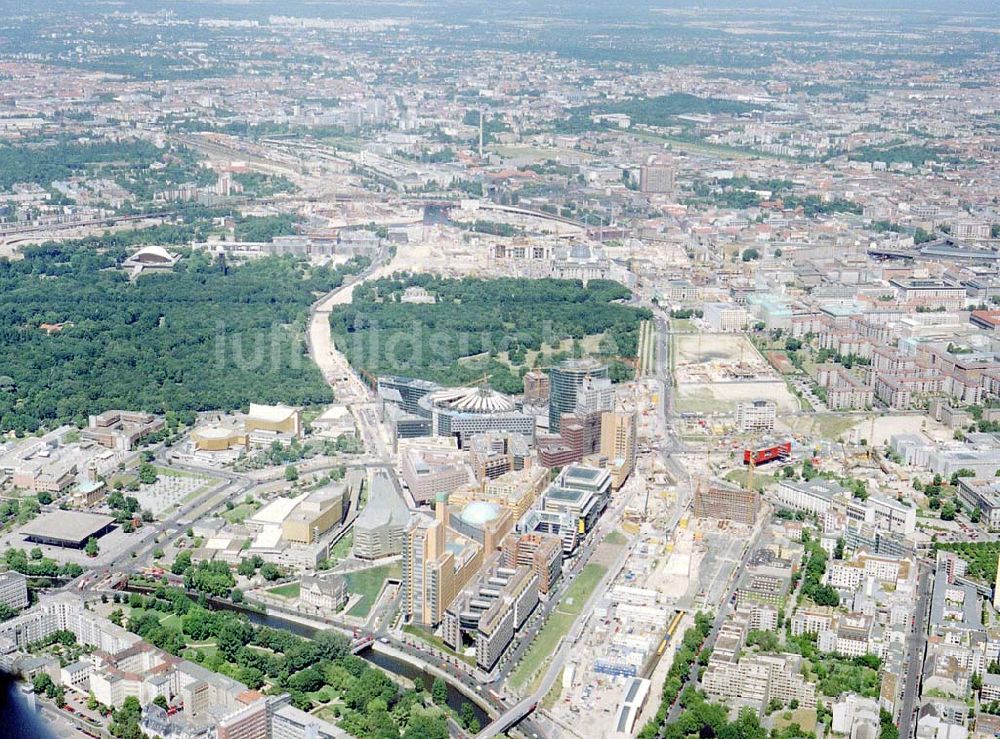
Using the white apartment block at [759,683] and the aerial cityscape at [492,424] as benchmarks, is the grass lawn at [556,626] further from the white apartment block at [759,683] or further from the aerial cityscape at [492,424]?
the white apartment block at [759,683]

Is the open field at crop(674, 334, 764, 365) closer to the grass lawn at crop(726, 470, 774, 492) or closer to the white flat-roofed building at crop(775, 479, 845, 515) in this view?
the grass lawn at crop(726, 470, 774, 492)

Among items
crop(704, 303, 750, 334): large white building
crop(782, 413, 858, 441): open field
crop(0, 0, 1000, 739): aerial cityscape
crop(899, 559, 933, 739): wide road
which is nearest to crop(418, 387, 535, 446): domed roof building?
crop(0, 0, 1000, 739): aerial cityscape

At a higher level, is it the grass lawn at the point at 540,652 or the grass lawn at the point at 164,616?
the grass lawn at the point at 540,652

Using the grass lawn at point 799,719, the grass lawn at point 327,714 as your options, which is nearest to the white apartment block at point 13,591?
the grass lawn at point 327,714

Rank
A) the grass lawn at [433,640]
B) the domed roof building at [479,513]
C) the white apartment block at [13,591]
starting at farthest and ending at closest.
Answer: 1. the domed roof building at [479,513]
2. the white apartment block at [13,591]
3. the grass lawn at [433,640]

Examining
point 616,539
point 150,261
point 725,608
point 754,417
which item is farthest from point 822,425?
point 150,261

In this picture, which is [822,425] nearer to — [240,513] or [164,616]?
[240,513]

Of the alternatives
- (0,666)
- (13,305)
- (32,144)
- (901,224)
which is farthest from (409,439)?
(32,144)
